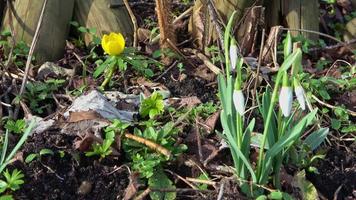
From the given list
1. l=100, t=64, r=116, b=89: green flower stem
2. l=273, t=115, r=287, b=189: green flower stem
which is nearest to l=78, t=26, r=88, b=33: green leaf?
l=100, t=64, r=116, b=89: green flower stem

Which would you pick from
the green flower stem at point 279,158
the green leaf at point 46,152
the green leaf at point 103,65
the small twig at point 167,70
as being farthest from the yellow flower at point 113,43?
the green flower stem at point 279,158

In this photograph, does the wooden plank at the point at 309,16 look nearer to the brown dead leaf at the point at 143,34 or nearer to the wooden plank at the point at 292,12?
the wooden plank at the point at 292,12

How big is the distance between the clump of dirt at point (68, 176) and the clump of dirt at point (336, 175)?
26.2 inches

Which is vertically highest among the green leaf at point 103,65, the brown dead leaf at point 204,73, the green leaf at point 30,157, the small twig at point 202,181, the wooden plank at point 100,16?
the wooden plank at point 100,16

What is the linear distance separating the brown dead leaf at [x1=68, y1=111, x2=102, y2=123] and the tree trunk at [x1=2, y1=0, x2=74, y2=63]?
2.14ft

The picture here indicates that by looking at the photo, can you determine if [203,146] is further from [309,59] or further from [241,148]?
[309,59]

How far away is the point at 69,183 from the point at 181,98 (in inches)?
26.6

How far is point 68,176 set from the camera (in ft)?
7.03

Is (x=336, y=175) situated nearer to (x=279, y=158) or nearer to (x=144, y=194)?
(x=279, y=158)

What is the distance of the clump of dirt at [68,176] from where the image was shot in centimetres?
209

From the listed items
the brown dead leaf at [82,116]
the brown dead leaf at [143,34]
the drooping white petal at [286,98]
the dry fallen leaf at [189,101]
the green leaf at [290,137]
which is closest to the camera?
the drooping white petal at [286,98]

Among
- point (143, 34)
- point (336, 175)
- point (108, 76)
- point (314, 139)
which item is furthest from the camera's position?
point (143, 34)

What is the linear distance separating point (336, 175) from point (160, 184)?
0.63 m

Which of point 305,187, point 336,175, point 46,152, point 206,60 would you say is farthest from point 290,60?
point 206,60
